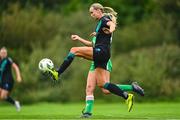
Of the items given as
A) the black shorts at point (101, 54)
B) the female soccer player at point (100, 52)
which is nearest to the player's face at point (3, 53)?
the female soccer player at point (100, 52)

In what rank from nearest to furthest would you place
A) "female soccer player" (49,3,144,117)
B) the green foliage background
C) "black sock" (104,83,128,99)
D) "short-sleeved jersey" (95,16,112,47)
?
"female soccer player" (49,3,144,117)
"short-sleeved jersey" (95,16,112,47)
"black sock" (104,83,128,99)
the green foliage background

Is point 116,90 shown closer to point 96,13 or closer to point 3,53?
point 96,13

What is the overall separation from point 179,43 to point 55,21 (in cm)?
884

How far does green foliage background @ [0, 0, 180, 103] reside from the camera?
42.5 m

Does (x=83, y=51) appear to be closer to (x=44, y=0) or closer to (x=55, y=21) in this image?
(x=55, y=21)

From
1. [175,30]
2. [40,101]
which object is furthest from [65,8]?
[40,101]

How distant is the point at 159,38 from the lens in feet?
159

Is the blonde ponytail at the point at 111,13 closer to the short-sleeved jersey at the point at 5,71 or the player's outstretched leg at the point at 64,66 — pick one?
the player's outstretched leg at the point at 64,66

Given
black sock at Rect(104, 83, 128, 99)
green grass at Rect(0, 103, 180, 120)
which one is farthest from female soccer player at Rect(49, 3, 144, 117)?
green grass at Rect(0, 103, 180, 120)

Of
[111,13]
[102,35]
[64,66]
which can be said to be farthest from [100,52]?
[111,13]

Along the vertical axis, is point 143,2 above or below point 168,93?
above

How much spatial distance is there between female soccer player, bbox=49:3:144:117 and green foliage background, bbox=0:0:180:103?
24.1 meters

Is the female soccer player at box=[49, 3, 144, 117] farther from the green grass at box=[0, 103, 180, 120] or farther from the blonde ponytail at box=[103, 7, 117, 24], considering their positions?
the green grass at box=[0, 103, 180, 120]

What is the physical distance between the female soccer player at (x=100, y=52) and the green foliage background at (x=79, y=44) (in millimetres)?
24109
